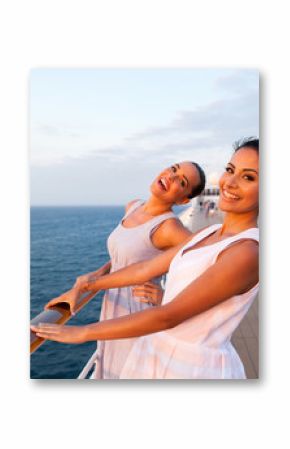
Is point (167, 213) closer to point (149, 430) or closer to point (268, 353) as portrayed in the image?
point (268, 353)

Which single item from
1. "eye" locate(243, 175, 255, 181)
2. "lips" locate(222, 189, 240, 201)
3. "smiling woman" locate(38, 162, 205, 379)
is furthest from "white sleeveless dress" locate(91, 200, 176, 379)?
"eye" locate(243, 175, 255, 181)

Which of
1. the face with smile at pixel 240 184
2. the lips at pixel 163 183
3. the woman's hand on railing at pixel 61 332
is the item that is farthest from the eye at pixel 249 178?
the woman's hand on railing at pixel 61 332

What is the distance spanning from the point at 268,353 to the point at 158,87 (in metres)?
1.42

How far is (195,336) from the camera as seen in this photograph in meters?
2.15

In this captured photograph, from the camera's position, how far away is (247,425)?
2.53 meters

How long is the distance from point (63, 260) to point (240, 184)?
91 centimetres

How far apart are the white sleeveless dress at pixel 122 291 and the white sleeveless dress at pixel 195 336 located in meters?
0.15

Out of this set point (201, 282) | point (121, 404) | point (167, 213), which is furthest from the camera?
point (121, 404)

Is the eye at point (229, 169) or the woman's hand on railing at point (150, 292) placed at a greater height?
the eye at point (229, 169)

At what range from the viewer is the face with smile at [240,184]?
2.31 metres

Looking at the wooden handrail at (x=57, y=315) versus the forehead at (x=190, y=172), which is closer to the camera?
the wooden handrail at (x=57, y=315)

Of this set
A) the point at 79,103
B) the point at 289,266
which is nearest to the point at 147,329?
the point at 289,266

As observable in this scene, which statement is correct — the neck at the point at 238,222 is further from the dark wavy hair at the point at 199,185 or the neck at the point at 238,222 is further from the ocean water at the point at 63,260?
the ocean water at the point at 63,260

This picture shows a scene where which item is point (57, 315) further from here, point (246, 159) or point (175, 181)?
point (246, 159)
